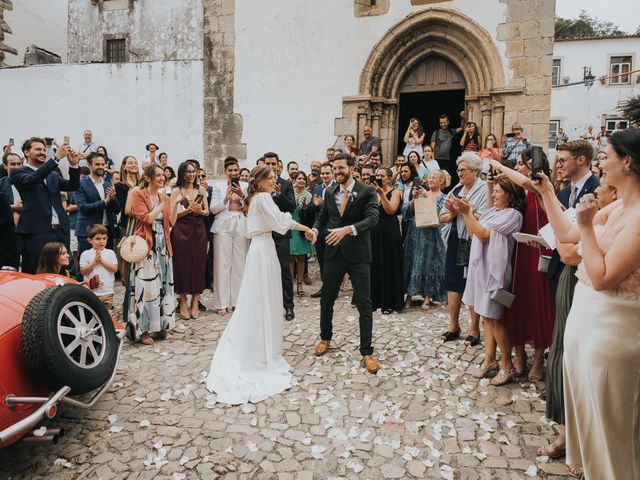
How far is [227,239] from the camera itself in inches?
281

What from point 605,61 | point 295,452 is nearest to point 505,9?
point 295,452

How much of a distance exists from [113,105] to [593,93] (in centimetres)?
2872

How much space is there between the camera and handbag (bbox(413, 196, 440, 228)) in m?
6.72

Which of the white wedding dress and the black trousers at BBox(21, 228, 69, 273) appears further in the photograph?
the black trousers at BBox(21, 228, 69, 273)

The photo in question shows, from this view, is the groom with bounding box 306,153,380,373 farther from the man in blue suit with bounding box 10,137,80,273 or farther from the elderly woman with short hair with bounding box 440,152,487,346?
the man in blue suit with bounding box 10,137,80,273

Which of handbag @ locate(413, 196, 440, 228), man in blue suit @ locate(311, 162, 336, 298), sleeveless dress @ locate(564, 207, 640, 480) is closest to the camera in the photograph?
sleeveless dress @ locate(564, 207, 640, 480)

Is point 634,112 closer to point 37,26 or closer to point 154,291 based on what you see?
point 154,291

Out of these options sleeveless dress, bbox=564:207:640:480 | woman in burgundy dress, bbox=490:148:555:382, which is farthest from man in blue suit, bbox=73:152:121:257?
sleeveless dress, bbox=564:207:640:480

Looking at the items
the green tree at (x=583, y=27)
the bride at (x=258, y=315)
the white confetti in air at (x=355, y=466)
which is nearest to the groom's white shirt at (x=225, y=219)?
the bride at (x=258, y=315)

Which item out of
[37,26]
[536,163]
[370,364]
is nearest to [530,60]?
[370,364]

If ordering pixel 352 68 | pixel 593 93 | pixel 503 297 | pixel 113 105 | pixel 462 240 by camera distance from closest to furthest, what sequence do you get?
pixel 503 297 → pixel 462 240 → pixel 352 68 → pixel 113 105 → pixel 593 93

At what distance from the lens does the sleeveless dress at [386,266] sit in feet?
23.1

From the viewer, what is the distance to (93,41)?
2052cm

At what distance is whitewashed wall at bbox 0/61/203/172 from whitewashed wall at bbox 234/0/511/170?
1500mm
